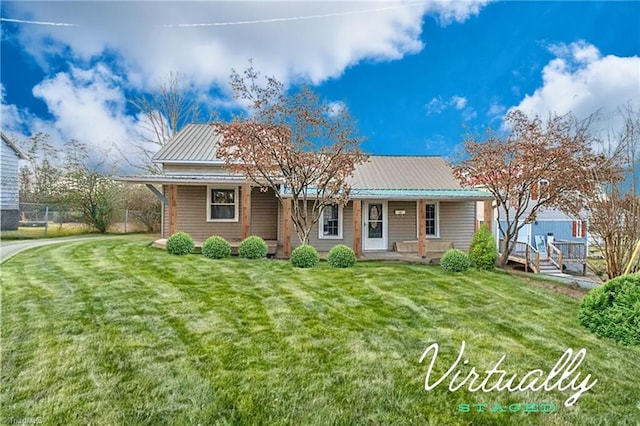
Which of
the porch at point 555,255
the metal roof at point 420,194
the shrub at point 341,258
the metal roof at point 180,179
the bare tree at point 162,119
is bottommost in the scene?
the porch at point 555,255

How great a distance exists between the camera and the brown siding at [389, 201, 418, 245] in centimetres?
1184

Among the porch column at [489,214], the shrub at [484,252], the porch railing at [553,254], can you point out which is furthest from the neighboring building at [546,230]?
the shrub at [484,252]

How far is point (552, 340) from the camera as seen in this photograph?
3.97 metres

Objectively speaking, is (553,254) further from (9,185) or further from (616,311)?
(9,185)

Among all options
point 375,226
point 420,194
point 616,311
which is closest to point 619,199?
point 616,311

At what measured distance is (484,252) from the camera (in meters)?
8.93

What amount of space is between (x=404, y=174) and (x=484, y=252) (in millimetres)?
4689

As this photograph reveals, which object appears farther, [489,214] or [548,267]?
[548,267]

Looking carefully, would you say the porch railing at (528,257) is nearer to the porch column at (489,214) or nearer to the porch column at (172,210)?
the porch column at (489,214)

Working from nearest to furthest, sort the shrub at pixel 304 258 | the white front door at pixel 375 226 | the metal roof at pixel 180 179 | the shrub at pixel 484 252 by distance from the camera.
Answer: the shrub at pixel 304 258, the shrub at pixel 484 252, the metal roof at pixel 180 179, the white front door at pixel 375 226

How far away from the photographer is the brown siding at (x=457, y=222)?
1216 centimetres

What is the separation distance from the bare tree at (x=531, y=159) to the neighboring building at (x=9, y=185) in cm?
1350

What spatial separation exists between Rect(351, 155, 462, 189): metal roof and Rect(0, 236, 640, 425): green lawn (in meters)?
5.83

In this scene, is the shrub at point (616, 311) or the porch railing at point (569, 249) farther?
the porch railing at point (569, 249)
